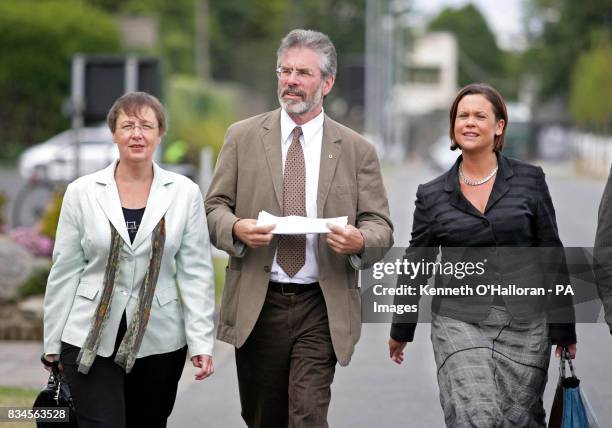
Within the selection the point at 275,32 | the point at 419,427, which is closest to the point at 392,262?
the point at 419,427

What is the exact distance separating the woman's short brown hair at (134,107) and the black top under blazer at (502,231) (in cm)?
115

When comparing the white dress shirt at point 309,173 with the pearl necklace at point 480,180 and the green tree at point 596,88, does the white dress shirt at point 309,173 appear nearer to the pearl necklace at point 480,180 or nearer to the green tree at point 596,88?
the pearl necklace at point 480,180

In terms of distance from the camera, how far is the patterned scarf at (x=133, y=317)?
5078mm

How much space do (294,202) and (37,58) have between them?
40.0m

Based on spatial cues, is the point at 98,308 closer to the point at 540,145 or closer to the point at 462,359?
the point at 462,359

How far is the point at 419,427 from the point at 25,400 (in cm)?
247

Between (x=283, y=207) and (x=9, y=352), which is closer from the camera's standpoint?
(x=283, y=207)

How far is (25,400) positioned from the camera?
8.30 metres

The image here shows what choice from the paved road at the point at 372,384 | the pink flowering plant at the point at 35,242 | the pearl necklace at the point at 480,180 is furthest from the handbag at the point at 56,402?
the pink flowering plant at the point at 35,242

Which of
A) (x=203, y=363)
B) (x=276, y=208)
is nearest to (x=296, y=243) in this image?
(x=276, y=208)

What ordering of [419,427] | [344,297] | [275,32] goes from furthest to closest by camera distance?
[275,32]
[419,427]
[344,297]

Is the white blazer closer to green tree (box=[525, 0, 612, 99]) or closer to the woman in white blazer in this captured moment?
the woman in white blazer

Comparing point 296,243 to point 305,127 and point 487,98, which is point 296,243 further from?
point 487,98

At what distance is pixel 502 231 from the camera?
536 centimetres
